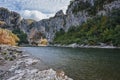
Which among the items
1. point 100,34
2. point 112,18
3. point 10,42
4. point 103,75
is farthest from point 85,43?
point 103,75

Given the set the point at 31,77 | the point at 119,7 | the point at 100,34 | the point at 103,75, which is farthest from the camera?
the point at 119,7

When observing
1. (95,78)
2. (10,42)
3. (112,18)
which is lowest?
(95,78)

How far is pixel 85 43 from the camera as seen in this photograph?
182 meters

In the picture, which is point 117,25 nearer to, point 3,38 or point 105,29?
point 105,29

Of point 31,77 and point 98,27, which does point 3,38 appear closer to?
point 98,27

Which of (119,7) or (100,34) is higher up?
(119,7)

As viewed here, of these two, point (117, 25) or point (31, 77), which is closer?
point (31, 77)

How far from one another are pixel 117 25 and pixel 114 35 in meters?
13.8

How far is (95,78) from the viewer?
138ft

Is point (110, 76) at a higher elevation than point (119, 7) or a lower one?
lower

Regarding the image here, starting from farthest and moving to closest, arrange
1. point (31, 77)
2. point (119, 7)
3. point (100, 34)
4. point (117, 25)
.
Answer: point (119, 7) < point (100, 34) < point (117, 25) < point (31, 77)

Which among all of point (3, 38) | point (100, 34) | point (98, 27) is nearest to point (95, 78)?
point (3, 38)

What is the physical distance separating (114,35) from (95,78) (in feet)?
376

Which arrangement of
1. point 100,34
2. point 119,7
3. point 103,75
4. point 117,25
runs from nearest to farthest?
1. point 103,75
2. point 117,25
3. point 100,34
4. point 119,7
